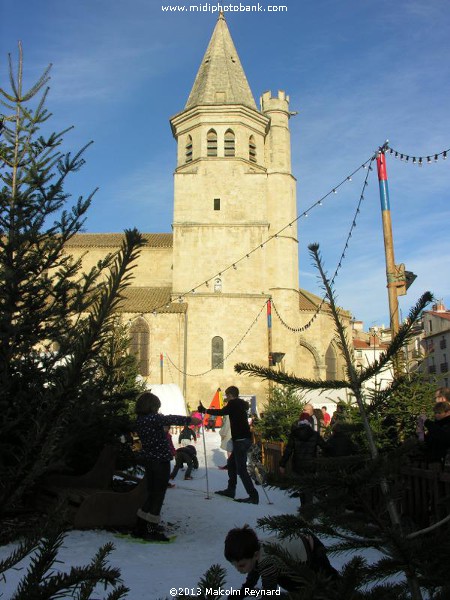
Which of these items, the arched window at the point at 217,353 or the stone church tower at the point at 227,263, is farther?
the stone church tower at the point at 227,263

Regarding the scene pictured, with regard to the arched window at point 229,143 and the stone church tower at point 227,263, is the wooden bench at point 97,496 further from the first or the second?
the arched window at point 229,143

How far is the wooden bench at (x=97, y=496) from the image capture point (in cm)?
523

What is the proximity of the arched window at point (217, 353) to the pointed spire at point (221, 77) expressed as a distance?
14057 mm

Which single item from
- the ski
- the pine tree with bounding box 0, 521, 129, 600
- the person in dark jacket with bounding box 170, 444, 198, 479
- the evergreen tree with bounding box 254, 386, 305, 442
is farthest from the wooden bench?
the evergreen tree with bounding box 254, 386, 305, 442

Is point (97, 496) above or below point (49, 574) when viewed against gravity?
below

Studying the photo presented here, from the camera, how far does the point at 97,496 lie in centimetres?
530

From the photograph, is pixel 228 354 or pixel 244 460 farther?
pixel 228 354

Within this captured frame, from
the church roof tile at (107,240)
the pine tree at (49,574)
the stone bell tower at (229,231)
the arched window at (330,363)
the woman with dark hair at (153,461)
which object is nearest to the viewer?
the pine tree at (49,574)

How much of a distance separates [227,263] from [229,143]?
7.41 m

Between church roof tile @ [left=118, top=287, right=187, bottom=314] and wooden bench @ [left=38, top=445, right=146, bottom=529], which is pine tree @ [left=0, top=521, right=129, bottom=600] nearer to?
wooden bench @ [left=38, top=445, right=146, bottom=529]

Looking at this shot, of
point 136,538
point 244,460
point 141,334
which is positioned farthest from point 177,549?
point 141,334

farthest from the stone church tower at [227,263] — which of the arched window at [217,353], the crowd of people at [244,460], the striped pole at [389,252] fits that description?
the crowd of people at [244,460]

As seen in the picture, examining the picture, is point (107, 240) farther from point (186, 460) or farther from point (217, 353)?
point (186, 460)

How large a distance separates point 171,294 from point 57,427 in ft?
94.3
